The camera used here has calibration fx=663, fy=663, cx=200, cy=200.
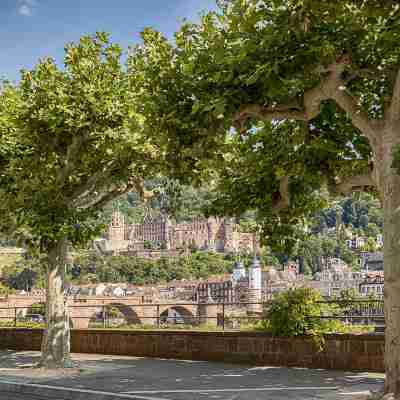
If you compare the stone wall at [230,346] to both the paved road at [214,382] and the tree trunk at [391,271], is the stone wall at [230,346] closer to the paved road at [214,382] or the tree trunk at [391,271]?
the paved road at [214,382]

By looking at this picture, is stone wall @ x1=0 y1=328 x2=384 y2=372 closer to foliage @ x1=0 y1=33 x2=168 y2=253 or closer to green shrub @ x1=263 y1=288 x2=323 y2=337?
green shrub @ x1=263 y1=288 x2=323 y2=337

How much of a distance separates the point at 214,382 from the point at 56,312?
4.73 metres

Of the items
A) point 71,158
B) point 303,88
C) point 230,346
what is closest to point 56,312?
point 71,158

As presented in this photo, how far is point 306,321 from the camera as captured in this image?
13656 mm

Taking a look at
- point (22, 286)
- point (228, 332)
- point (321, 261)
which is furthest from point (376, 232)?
point (228, 332)

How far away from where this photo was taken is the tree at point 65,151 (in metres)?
13.6

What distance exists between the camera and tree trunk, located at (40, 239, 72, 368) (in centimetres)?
1461

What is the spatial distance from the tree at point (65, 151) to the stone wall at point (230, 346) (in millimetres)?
2837

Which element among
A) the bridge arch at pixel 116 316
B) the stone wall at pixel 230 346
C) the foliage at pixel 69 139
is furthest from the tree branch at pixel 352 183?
the bridge arch at pixel 116 316

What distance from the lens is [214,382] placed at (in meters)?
11.8

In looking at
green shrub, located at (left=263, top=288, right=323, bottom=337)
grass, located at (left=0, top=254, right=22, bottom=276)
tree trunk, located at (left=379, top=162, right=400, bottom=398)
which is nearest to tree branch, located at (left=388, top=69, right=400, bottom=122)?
tree trunk, located at (left=379, top=162, right=400, bottom=398)

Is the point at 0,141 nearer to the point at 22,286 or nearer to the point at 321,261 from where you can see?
the point at 22,286

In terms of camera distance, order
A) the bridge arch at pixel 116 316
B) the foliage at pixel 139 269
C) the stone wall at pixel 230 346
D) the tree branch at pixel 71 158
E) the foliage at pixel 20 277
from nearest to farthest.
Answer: the stone wall at pixel 230 346
the tree branch at pixel 71 158
the bridge arch at pixel 116 316
the foliage at pixel 20 277
the foliage at pixel 139 269

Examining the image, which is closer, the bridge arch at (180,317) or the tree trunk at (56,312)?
the tree trunk at (56,312)
